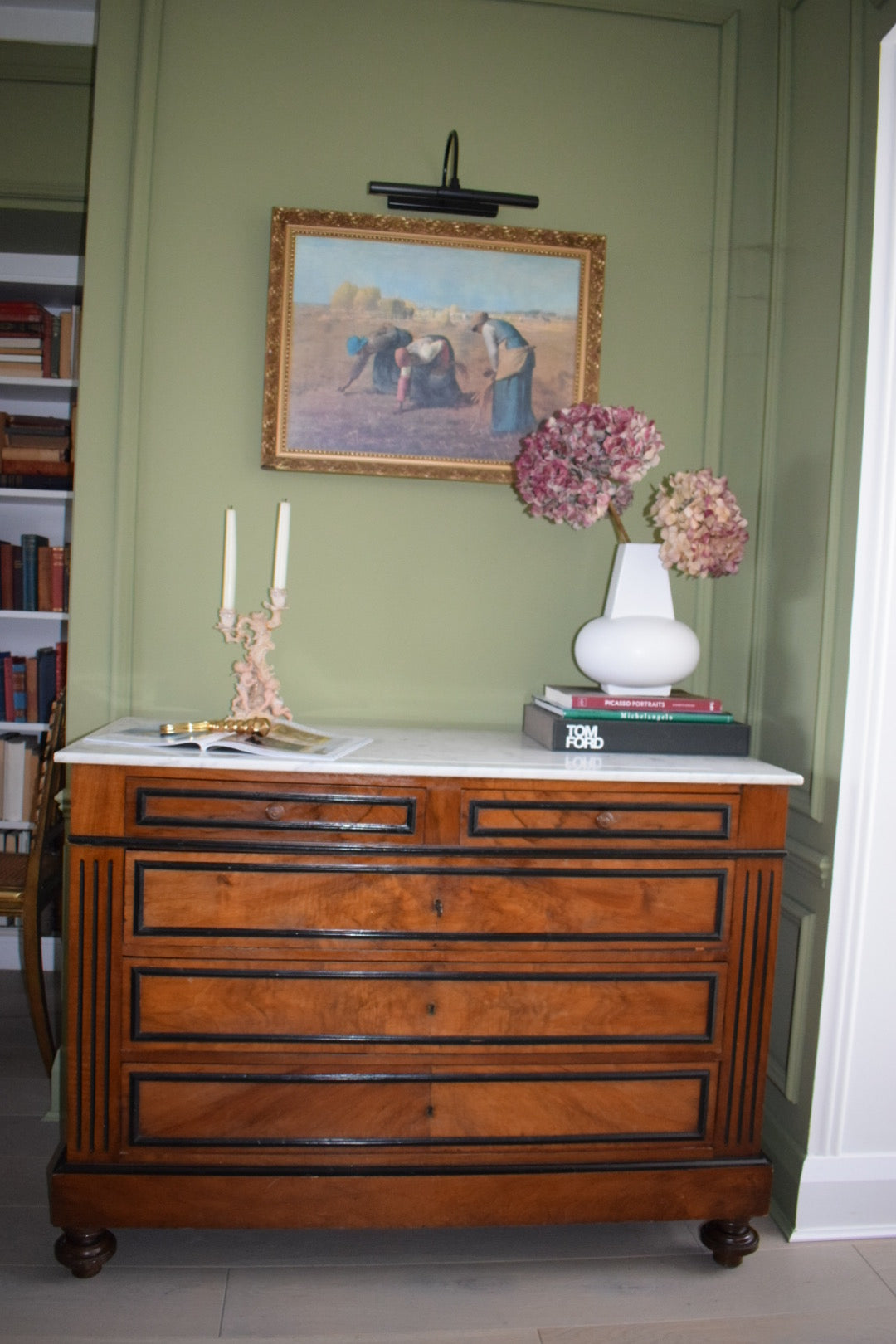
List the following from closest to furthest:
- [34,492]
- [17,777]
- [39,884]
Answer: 1. [39,884]
2. [34,492]
3. [17,777]

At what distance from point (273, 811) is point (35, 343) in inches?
99.3

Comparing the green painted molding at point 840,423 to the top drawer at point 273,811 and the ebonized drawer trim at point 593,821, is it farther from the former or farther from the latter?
the top drawer at point 273,811

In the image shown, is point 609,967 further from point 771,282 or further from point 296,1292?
point 771,282

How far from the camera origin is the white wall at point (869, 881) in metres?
1.92

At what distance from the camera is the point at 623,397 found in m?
2.36

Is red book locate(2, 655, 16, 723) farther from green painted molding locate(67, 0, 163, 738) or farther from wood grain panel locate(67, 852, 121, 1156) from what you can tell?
wood grain panel locate(67, 852, 121, 1156)

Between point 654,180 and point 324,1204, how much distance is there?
2.34m

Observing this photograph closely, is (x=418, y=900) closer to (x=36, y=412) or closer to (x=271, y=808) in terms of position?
(x=271, y=808)

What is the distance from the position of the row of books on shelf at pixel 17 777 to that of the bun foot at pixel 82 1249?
78.0 inches

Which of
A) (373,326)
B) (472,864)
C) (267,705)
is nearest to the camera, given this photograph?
(472,864)

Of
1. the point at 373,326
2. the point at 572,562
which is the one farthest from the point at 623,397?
the point at 373,326

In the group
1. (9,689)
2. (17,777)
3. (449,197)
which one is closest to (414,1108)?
(449,197)

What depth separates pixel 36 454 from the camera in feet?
11.4

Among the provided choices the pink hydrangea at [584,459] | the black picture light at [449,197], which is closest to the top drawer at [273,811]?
the pink hydrangea at [584,459]
